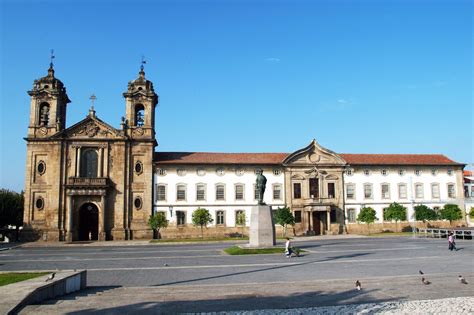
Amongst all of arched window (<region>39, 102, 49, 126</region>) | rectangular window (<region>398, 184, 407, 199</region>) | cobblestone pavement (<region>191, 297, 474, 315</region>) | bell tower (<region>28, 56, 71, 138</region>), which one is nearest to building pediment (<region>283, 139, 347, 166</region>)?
Answer: rectangular window (<region>398, 184, 407, 199</region>)

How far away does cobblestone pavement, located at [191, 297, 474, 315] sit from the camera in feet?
34.0

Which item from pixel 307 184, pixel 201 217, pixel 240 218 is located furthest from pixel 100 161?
pixel 307 184

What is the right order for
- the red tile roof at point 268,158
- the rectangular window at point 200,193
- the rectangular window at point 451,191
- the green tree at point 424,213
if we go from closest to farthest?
the rectangular window at point 200,193
the green tree at point 424,213
the red tile roof at point 268,158
the rectangular window at point 451,191

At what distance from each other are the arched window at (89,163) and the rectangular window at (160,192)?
752 centimetres

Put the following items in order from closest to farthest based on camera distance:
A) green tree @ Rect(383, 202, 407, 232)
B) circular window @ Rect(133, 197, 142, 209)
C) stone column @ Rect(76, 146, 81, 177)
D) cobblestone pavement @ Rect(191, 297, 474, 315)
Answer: cobblestone pavement @ Rect(191, 297, 474, 315), stone column @ Rect(76, 146, 81, 177), circular window @ Rect(133, 197, 142, 209), green tree @ Rect(383, 202, 407, 232)

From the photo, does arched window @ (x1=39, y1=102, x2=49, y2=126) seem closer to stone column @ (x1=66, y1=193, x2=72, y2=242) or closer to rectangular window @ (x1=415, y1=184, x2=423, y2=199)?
stone column @ (x1=66, y1=193, x2=72, y2=242)

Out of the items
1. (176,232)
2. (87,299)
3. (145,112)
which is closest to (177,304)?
(87,299)

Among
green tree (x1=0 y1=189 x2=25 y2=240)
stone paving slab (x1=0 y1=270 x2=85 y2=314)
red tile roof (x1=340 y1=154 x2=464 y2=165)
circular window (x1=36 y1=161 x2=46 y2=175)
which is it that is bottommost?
stone paving slab (x1=0 y1=270 x2=85 y2=314)

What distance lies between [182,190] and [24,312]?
40.2 meters

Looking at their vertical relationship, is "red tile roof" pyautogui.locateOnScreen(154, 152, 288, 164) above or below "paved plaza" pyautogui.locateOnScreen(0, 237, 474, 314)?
above

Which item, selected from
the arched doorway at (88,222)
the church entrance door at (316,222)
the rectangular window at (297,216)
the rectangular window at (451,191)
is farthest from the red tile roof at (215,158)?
the rectangular window at (451,191)

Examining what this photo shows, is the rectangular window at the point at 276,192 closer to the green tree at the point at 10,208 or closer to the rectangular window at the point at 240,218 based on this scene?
the rectangular window at the point at 240,218

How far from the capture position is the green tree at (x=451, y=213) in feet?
169

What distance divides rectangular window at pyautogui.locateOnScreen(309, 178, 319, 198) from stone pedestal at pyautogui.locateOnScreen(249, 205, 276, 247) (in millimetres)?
24386
